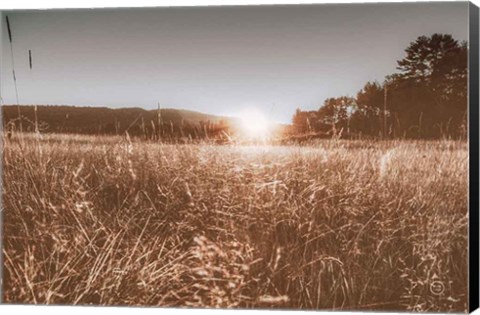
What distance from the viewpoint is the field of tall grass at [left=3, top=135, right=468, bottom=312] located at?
7.67 meters

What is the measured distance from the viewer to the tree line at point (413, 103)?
7.66 metres

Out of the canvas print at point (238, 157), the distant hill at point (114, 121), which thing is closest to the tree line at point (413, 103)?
the canvas print at point (238, 157)

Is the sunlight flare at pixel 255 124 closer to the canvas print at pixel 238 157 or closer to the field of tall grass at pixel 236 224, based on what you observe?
the canvas print at pixel 238 157

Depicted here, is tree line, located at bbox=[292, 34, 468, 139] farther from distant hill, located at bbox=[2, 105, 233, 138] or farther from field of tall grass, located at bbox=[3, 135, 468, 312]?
distant hill, located at bbox=[2, 105, 233, 138]

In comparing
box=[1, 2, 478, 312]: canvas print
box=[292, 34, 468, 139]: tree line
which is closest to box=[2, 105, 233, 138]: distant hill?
box=[1, 2, 478, 312]: canvas print

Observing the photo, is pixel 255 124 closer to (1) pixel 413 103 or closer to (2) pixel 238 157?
(2) pixel 238 157

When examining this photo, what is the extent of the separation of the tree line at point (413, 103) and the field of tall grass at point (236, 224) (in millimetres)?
96

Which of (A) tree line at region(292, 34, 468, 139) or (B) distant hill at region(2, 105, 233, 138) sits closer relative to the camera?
(A) tree line at region(292, 34, 468, 139)

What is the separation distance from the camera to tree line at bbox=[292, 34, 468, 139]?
766 cm

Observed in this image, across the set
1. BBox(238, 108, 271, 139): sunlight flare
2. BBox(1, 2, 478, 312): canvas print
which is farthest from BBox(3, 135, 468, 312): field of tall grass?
BBox(238, 108, 271, 139): sunlight flare

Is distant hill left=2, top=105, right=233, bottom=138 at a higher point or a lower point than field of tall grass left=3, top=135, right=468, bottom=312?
higher

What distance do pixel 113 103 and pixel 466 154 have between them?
2.40 meters

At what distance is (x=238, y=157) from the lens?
26.1ft

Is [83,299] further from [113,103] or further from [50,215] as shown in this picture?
[113,103]
